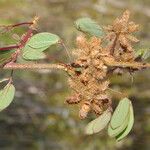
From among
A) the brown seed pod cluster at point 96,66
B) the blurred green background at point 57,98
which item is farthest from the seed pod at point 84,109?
the blurred green background at point 57,98

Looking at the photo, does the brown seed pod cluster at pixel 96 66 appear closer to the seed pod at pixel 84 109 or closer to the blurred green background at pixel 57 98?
the seed pod at pixel 84 109

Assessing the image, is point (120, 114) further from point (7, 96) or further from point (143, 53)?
point (7, 96)

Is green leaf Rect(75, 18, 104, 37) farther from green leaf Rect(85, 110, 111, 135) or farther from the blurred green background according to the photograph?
the blurred green background

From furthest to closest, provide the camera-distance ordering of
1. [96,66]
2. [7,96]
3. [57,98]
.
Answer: [57,98], [7,96], [96,66]

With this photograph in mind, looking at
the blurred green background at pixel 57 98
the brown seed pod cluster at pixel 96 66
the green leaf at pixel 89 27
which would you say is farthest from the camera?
the blurred green background at pixel 57 98

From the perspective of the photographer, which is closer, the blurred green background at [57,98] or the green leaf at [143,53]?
the green leaf at [143,53]

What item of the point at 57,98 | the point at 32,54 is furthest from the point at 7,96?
the point at 57,98
